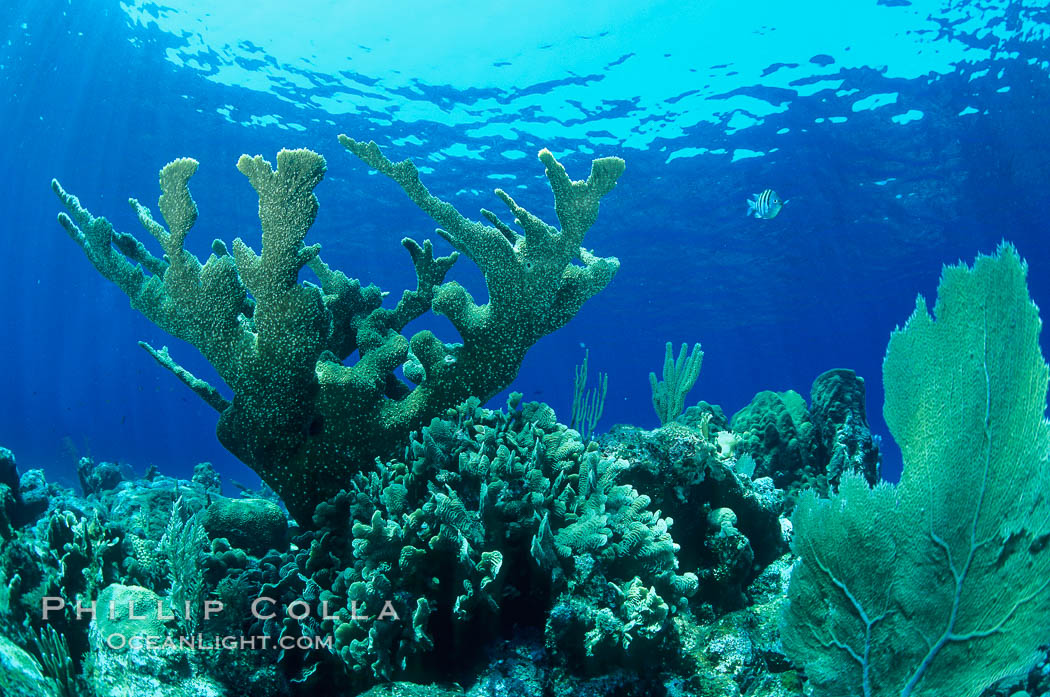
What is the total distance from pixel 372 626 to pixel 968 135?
25.6 m

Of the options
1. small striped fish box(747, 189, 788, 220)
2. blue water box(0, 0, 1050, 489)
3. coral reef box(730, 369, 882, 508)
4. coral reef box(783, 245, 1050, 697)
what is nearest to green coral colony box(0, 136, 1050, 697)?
coral reef box(783, 245, 1050, 697)

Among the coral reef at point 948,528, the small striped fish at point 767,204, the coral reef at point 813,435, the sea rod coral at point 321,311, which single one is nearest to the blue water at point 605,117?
the small striped fish at point 767,204

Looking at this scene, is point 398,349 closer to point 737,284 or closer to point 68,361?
point 737,284

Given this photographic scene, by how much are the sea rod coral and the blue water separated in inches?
297

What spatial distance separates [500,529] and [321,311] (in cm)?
182

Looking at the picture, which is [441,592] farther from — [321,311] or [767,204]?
[767,204]

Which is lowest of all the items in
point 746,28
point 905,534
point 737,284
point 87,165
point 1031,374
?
point 905,534

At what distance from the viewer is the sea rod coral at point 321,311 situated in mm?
3180

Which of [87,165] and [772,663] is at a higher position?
[87,165]

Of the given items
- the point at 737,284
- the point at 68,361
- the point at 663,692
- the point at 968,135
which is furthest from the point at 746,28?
the point at 68,361

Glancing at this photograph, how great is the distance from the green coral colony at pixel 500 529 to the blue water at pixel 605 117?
23.7 feet

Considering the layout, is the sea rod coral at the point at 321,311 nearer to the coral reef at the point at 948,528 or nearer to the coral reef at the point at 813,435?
the coral reef at the point at 948,528

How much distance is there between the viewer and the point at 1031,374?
2119 millimetres

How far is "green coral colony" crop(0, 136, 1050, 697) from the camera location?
2.25 m
